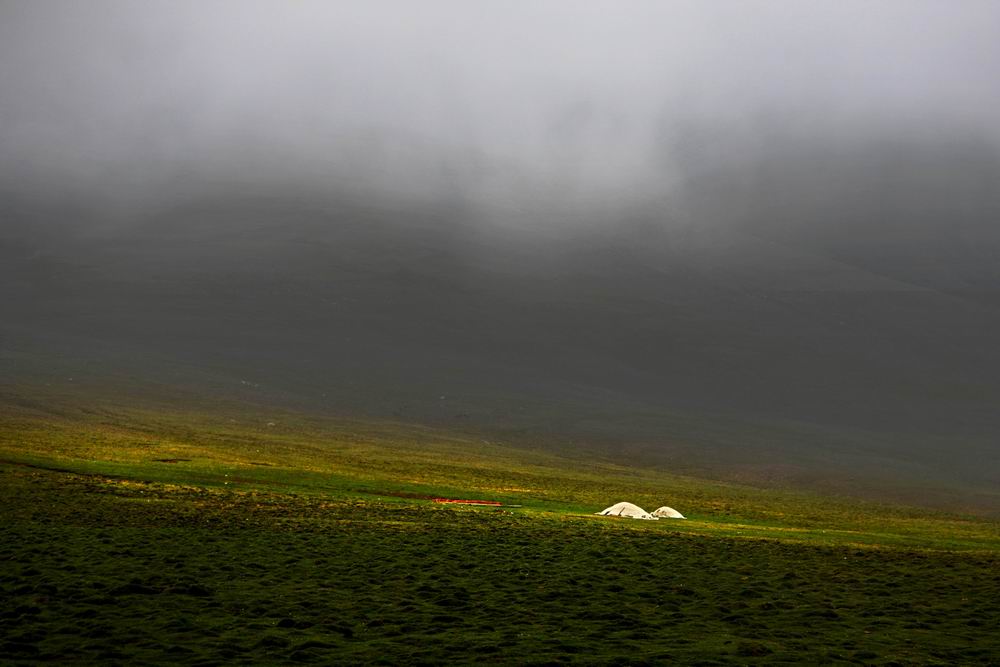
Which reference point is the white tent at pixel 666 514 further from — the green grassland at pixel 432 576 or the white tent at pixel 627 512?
the green grassland at pixel 432 576

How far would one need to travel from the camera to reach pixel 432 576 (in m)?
23.4

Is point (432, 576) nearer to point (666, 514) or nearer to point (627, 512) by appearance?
point (627, 512)

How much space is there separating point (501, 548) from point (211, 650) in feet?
50.9

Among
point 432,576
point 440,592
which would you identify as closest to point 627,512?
point 432,576

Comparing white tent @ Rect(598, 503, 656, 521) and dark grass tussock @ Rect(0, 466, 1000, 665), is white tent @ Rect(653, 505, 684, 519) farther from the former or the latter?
dark grass tussock @ Rect(0, 466, 1000, 665)

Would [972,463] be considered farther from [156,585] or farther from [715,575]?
[156,585]

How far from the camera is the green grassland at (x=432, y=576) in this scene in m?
15.8

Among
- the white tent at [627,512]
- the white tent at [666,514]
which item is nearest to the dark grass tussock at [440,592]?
the white tent at [627,512]

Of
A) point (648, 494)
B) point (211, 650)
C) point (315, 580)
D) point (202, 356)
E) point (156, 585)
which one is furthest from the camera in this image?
point (202, 356)

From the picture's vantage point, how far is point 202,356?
506 feet

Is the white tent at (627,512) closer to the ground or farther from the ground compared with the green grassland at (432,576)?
farther from the ground

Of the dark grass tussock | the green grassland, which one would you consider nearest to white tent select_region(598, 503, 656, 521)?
the green grassland

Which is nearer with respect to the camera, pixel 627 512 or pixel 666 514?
pixel 627 512

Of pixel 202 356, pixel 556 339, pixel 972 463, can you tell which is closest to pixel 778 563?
pixel 972 463
